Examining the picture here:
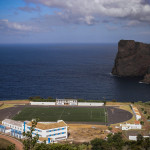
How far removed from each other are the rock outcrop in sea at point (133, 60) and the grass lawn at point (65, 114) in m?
68.1

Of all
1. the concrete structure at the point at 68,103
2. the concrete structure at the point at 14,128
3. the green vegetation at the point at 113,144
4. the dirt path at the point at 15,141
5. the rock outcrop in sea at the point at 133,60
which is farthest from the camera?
the rock outcrop in sea at the point at 133,60

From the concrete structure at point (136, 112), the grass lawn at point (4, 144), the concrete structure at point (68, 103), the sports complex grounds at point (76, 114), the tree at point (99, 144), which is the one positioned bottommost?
the grass lawn at point (4, 144)

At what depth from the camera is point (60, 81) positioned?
13525 cm

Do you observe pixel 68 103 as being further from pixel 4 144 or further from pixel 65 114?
pixel 4 144

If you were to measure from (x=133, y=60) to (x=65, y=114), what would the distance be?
79.5 metres

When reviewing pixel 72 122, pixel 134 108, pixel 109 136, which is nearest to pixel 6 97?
pixel 72 122

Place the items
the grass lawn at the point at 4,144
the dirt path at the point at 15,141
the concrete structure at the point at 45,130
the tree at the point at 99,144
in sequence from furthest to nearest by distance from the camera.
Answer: the concrete structure at the point at 45,130 < the dirt path at the point at 15,141 < the grass lawn at the point at 4,144 < the tree at the point at 99,144

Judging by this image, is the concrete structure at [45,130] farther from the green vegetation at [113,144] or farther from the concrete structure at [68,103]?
the concrete structure at [68,103]

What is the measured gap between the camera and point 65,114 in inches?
3157

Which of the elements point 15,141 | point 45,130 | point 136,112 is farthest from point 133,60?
point 15,141

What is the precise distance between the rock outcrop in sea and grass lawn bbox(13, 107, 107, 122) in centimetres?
6811

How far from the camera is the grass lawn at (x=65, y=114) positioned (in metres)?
76.2

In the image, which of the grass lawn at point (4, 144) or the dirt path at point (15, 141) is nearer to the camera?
the grass lawn at point (4, 144)

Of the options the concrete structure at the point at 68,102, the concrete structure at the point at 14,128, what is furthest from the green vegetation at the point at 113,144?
the concrete structure at the point at 68,102
